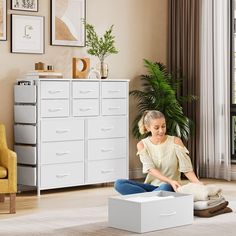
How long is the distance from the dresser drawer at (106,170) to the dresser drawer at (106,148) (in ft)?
0.18

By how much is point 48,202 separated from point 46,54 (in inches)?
69.1

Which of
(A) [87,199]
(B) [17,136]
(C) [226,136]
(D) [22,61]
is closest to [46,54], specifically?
(D) [22,61]

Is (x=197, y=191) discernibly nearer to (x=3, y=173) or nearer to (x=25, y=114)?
(x=3, y=173)

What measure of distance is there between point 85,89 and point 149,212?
2621mm

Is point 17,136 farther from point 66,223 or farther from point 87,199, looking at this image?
point 66,223

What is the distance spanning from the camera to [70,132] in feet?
22.9

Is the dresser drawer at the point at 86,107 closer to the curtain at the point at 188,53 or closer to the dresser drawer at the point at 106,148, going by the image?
the dresser drawer at the point at 106,148

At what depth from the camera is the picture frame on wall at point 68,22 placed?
24.0 feet

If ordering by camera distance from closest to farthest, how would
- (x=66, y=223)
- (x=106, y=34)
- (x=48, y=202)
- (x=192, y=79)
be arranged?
(x=66, y=223)
(x=48, y=202)
(x=106, y=34)
(x=192, y=79)

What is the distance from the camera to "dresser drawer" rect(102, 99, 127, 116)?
7.29 meters

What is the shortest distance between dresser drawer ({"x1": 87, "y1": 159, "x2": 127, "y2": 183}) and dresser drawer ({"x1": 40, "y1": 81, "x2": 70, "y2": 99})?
80 cm

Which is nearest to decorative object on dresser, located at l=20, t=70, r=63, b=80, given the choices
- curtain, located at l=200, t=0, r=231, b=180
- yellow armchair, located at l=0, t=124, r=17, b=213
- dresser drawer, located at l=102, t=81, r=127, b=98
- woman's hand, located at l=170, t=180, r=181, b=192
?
dresser drawer, located at l=102, t=81, r=127, b=98

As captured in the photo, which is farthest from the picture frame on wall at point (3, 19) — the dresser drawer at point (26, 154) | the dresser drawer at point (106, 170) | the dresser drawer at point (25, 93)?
the dresser drawer at point (106, 170)

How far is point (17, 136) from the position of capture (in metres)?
6.92
